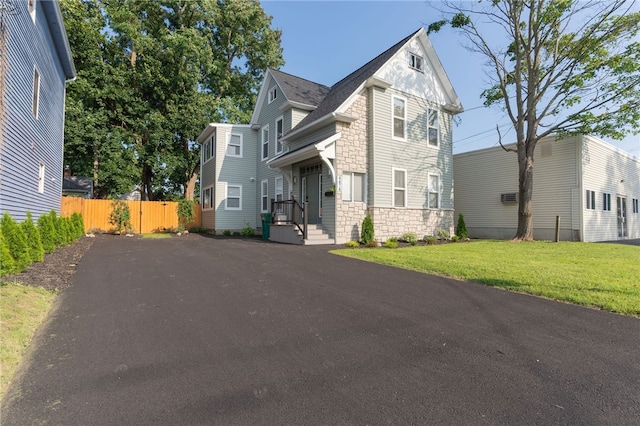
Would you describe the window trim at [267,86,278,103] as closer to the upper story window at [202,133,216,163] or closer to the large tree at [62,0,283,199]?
the upper story window at [202,133,216,163]

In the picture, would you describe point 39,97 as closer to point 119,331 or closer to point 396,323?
point 119,331

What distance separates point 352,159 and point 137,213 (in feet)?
45.4

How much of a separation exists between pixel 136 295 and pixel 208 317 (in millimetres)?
1780

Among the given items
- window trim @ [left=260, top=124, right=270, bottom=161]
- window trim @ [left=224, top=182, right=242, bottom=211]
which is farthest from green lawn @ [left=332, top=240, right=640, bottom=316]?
window trim @ [left=224, top=182, right=242, bottom=211]

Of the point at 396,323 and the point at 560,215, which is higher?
the point at 560,215

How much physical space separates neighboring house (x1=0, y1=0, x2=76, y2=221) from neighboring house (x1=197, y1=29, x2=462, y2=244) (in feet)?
25.2

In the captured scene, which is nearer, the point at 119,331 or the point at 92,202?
the point at 119,331

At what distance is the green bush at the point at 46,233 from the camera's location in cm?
805

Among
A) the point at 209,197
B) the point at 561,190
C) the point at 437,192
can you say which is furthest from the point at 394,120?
the point at 209,197

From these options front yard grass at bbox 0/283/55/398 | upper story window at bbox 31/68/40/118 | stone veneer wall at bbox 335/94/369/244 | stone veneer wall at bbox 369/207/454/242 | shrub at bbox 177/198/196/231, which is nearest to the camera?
front yard grass at bbox 0/283/55/398

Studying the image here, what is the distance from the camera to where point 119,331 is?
340 centimetres

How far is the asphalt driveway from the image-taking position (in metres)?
2.05

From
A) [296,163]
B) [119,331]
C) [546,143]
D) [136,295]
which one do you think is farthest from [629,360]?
[546,143]

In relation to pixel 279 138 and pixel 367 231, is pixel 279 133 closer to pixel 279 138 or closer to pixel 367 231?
pixel 279 138
